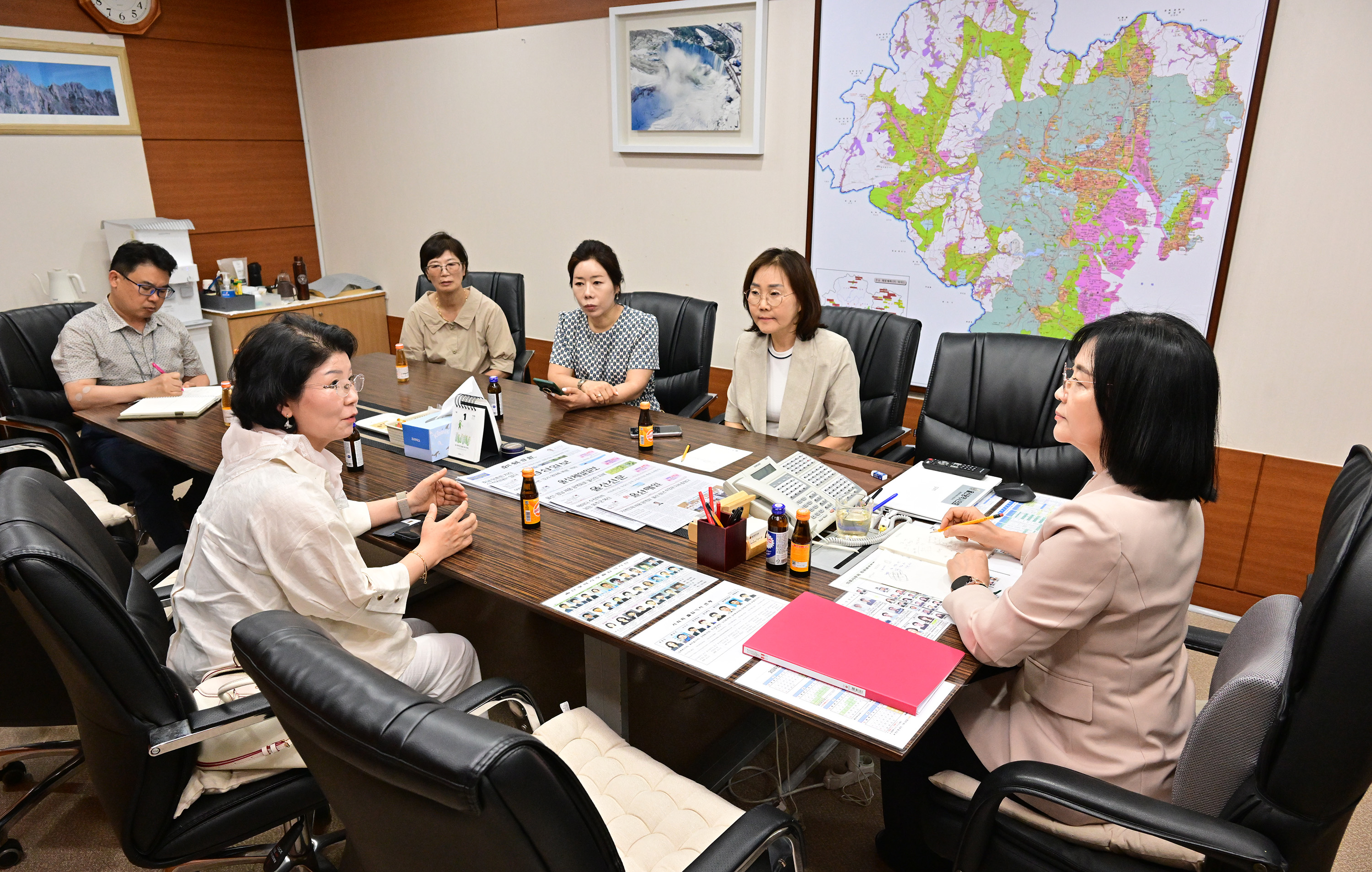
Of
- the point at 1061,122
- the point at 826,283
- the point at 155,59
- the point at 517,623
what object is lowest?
the point at 517,623

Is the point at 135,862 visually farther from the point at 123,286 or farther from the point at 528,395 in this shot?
the point at 123,286

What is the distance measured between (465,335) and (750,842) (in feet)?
11.0

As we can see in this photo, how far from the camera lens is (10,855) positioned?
209 centimetres

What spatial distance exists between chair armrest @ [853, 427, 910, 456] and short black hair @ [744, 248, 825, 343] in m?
0.44

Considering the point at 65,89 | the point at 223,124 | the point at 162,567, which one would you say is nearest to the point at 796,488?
the point at 162,567

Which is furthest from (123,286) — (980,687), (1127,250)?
(1127,250)

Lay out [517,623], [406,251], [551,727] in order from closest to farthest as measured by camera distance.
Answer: [551,727]
[517,623]
[406,251]

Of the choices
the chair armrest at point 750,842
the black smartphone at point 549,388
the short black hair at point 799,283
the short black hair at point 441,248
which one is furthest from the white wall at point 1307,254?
the short black hair at point 441,248

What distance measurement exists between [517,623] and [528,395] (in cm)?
109

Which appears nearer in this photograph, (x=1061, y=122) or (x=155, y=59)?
(x=1061, y=122)

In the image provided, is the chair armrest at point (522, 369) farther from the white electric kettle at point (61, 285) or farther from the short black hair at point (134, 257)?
the white electric kettle at point (61, 285)

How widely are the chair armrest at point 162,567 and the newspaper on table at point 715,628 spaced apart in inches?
55.0

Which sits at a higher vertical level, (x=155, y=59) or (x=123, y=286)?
(x=155, y=59)

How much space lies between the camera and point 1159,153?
122 inches
